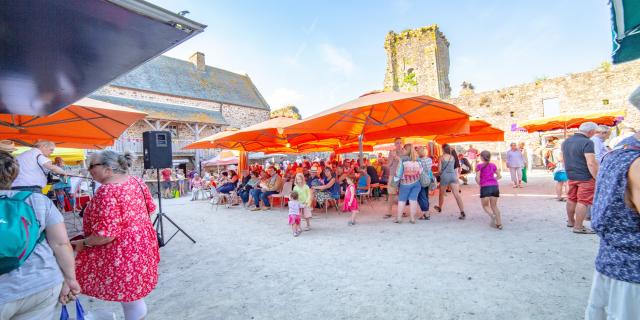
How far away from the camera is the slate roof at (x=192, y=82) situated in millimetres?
20484

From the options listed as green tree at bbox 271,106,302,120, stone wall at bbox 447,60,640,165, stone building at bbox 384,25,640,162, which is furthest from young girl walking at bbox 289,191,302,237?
green tree at bbox 271,106,302,120

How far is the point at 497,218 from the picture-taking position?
14.6 feet

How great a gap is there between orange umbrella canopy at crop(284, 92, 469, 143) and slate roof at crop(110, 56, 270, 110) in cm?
1872

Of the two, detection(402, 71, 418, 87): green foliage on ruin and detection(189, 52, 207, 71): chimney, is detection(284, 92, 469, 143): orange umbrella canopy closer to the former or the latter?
detection(402, 71, 418, 87): green foliage on ruin

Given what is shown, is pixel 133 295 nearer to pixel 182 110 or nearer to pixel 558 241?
pixel 558 241

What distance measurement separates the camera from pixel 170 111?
20.1m

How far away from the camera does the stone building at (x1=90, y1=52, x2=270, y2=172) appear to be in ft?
61.7

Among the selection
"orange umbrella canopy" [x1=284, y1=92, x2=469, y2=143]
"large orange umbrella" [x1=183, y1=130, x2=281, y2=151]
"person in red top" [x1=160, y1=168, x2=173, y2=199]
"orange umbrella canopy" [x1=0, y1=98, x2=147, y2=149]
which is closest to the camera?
"orange umbrella canopy" [x1=0, y1=98, x2=147, y2=149]

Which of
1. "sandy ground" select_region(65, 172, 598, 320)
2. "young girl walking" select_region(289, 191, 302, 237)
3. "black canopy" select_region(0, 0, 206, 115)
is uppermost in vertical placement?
"black canopy" select_region(0, 0, 206, 115)

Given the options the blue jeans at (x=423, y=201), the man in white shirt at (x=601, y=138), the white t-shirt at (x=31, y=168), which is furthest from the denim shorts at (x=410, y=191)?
the white t-shirt at (x=31, y=168)

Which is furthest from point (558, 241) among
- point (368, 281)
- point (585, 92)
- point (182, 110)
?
point (182, 110)

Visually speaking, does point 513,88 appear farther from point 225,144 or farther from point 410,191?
point 225,144

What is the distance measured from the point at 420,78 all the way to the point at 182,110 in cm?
1966

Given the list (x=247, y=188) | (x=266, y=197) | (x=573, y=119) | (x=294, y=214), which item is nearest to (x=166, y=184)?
(x=247, y=188)
